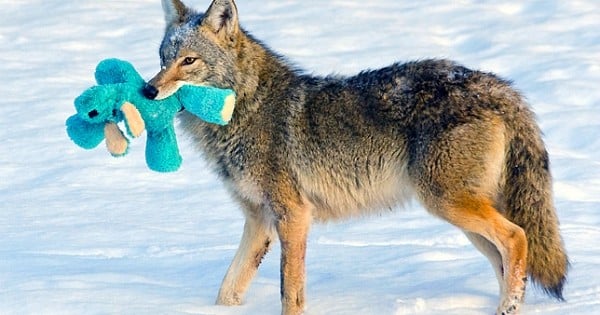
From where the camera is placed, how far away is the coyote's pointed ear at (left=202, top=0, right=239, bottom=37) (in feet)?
20.9

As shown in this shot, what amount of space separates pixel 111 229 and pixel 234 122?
111 inches

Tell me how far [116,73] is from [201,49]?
544 mm

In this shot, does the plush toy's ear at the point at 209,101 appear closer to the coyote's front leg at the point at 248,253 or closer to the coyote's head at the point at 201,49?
the coyote's head at the point at 201,49

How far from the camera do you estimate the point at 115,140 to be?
5.96 metres

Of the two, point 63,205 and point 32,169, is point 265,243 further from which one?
point 32,169

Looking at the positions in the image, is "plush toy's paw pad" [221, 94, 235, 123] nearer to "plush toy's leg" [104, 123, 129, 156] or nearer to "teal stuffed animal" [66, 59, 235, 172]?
"teal stuffed animal" [66, 59, 235, 172]

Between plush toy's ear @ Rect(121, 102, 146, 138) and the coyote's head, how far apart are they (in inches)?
7.8

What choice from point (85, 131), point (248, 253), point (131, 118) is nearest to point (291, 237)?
point (248, 253)

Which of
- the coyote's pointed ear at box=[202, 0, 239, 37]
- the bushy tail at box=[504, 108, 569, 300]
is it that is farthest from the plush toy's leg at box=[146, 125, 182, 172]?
the bushy tail at box=[504, 108, 569, 300]

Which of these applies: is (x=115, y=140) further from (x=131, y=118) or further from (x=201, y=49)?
(x=201, y=49)

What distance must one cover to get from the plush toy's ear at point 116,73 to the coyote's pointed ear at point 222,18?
0.56 meters

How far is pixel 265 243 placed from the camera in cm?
657

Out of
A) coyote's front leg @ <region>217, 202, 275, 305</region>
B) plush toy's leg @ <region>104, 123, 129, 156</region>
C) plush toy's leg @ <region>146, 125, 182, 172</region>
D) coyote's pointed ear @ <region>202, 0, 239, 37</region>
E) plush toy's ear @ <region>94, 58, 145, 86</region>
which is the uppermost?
coyote's pointed ear @ <region>202, 0, 239, 37</region>

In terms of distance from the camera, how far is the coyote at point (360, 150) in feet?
18.8
